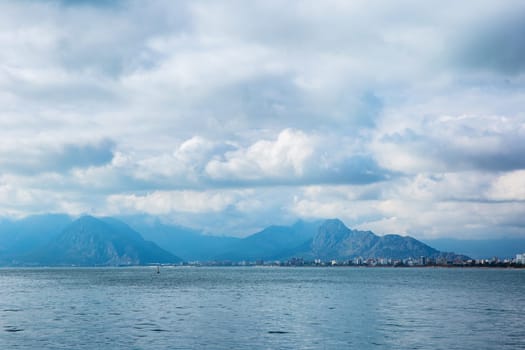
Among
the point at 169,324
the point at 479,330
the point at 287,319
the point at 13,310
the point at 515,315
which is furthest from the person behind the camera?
the point at 13,310

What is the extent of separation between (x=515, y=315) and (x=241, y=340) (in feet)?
183

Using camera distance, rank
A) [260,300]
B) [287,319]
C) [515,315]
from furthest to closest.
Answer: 1. [260,300]
2. [515,315]
3. [287,319]

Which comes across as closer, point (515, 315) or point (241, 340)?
point (241, 340)

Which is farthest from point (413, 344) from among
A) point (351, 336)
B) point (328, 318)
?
point (328, 318)

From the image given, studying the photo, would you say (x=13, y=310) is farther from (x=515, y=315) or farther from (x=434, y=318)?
(x=515, y=315)

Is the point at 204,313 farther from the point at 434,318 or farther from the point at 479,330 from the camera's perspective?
the point at 479,330

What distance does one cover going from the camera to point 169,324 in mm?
82812

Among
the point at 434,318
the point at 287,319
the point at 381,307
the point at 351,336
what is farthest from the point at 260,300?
the point at 351,336

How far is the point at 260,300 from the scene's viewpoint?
5098 inches

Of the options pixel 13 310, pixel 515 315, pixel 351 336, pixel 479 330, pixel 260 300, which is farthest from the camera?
pixel 260 300

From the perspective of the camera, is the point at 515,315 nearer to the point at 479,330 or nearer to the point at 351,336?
the point at 479,330

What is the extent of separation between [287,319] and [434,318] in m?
23.9

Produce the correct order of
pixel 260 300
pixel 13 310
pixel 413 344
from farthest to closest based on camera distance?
pixel 260 300
pixel 13 310
pixel 413 344

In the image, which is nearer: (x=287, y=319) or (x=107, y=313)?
(x=287, y=319)
